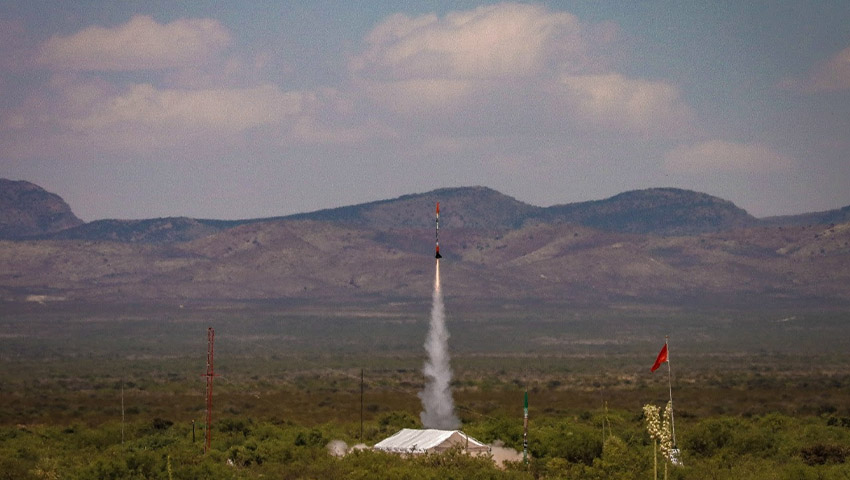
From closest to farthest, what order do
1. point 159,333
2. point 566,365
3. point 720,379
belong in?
point 720,379
point 566,365
point 159,333

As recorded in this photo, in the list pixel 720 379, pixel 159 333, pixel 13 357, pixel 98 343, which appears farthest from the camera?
pixel 159 333

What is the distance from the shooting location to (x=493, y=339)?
7190 inches

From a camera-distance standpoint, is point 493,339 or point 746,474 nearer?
point 746,474

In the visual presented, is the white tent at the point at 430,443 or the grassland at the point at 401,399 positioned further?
the white tent at the point at 430,443

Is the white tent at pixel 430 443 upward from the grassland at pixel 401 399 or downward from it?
upward

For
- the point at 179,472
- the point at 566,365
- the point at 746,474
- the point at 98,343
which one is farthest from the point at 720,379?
the point at 98,343

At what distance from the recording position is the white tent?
179ft

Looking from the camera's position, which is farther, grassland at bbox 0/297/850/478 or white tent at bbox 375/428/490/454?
white tent at bbox 375/428/490/454

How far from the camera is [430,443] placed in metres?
55.2

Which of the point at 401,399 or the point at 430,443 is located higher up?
the point at 430,443

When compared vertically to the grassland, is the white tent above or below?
above

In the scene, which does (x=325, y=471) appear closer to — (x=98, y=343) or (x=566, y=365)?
(x=566, y=365)

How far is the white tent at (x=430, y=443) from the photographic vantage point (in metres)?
54.6

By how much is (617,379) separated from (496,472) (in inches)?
2912
